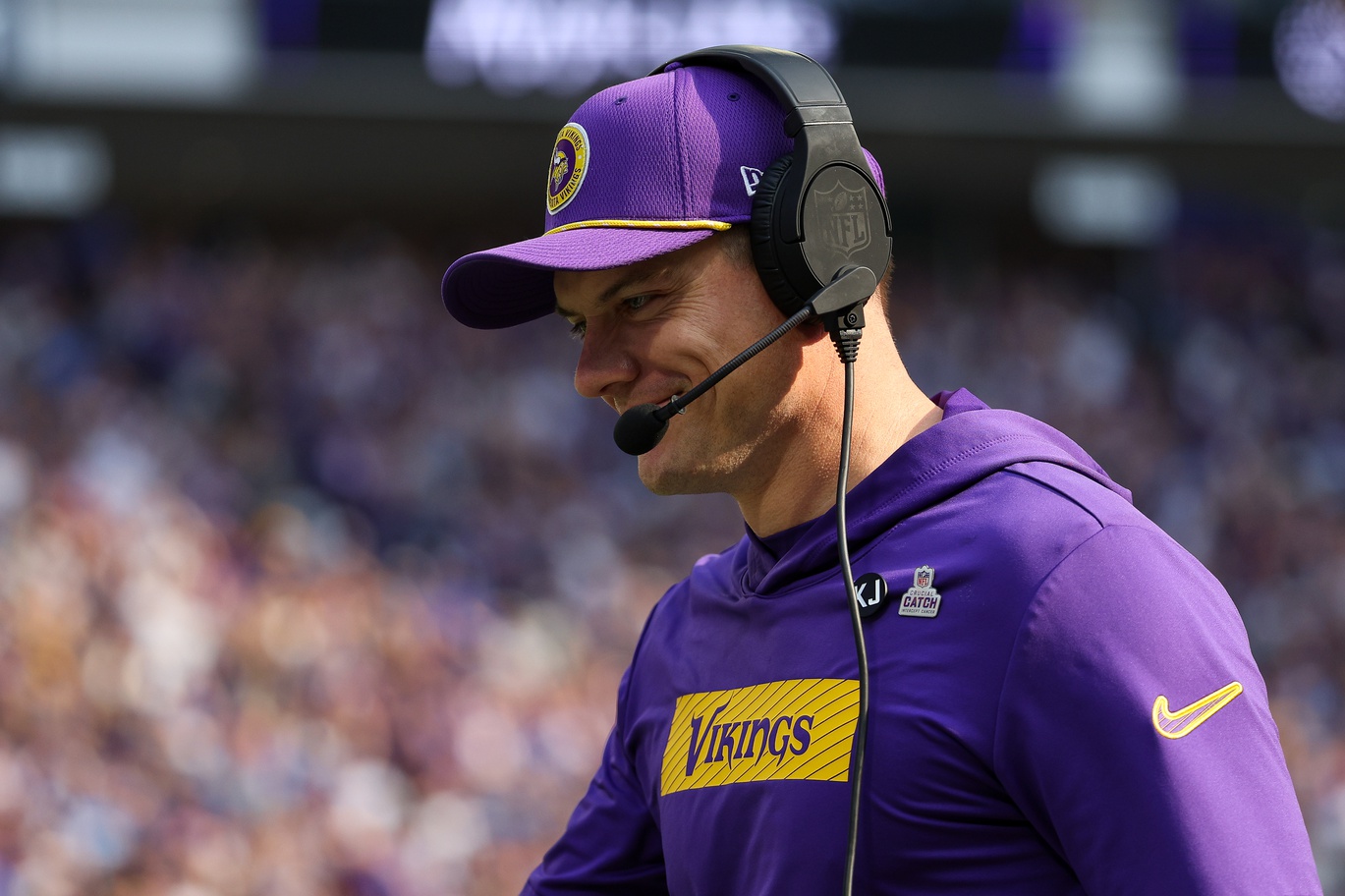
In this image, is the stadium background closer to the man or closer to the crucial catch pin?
the man

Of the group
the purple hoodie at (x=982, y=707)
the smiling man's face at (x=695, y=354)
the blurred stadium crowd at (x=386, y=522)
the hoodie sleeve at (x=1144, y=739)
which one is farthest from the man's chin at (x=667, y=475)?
the blurred stadium crowd at (x=386, y=522)

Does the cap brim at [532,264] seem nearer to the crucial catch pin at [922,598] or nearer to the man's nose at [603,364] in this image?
the man's nose at [603,364]

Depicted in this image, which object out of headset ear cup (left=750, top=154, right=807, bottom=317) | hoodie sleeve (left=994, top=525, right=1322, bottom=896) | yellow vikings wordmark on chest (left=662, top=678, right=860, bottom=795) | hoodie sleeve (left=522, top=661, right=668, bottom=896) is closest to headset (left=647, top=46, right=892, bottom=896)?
headset ear cup (left=750, top=154, right=807, bottom=317)

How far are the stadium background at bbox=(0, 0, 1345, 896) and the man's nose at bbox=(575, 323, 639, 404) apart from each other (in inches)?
186

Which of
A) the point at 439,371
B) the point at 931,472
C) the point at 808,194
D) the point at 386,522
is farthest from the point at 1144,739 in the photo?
the point at 439,371

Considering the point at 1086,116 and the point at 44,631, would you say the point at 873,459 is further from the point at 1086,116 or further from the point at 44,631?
the point at 1086,116

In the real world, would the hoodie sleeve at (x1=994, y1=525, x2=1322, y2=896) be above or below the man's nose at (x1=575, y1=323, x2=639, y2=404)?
below

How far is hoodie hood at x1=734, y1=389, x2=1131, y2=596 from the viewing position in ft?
4.31

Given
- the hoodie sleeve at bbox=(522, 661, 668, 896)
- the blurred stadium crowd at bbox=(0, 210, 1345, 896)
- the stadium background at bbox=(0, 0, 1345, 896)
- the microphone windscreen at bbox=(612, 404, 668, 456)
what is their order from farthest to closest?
the stadium background at bbox=(0, 0, 1345, 896)
the blurred stadium crowd at bbox=(0, 210, 1345, 896)
the hoodie sleeve at bbox=(522, 661, 668, 896)
the microphone windscreen at bbox=(612, 404, 668, 456)

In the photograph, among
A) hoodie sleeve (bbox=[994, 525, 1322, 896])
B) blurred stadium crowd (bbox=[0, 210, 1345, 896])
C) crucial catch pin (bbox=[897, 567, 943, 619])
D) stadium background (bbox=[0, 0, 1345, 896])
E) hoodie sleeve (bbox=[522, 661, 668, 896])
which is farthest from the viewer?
stadium background (bbox=[0, 0, 1345, 896])

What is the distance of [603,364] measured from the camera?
4.65 ft

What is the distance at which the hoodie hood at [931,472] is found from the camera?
1313 millimetres

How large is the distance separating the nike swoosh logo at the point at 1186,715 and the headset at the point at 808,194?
1.59 feet

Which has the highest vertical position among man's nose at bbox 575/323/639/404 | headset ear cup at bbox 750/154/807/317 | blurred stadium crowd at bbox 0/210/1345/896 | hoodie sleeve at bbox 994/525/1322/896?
headset ear cup at bbox 750/154/807/317
